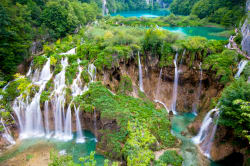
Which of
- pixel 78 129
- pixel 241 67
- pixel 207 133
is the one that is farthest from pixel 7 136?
pixel 241 67

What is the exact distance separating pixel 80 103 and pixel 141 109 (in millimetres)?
5584

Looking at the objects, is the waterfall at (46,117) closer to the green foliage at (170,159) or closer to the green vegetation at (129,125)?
the green vegetation at (129,125)

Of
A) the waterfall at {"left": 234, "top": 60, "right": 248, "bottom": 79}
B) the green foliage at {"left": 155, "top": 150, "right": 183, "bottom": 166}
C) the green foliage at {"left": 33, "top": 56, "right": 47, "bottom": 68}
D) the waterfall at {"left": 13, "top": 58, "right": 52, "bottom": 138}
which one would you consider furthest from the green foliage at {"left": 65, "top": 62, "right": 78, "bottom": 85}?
the waterfall at {"left": 234, "top": 60, "right": 248, "bottom": 79}

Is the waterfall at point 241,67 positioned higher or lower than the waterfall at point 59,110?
higher

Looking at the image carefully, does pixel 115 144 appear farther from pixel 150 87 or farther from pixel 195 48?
pixel 195 48

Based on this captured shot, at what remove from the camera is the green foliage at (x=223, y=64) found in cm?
1651

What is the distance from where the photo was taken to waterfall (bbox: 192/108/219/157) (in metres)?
13.8

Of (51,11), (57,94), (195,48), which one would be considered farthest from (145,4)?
(57,94)

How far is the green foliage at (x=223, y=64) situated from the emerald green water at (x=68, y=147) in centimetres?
1336

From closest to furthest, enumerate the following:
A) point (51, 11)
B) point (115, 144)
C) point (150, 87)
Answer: point (115, 144) < point (150, 87) < point (51, 11)

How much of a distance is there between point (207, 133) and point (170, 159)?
15.0 ft

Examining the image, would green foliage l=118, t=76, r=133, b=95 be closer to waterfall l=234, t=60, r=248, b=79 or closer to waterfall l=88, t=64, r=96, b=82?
waterfall l=88, t=64, r=96, b=82

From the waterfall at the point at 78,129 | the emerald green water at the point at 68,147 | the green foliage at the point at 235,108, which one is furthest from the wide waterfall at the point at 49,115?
the green foliage at the point at 235,108

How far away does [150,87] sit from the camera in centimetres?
2067
